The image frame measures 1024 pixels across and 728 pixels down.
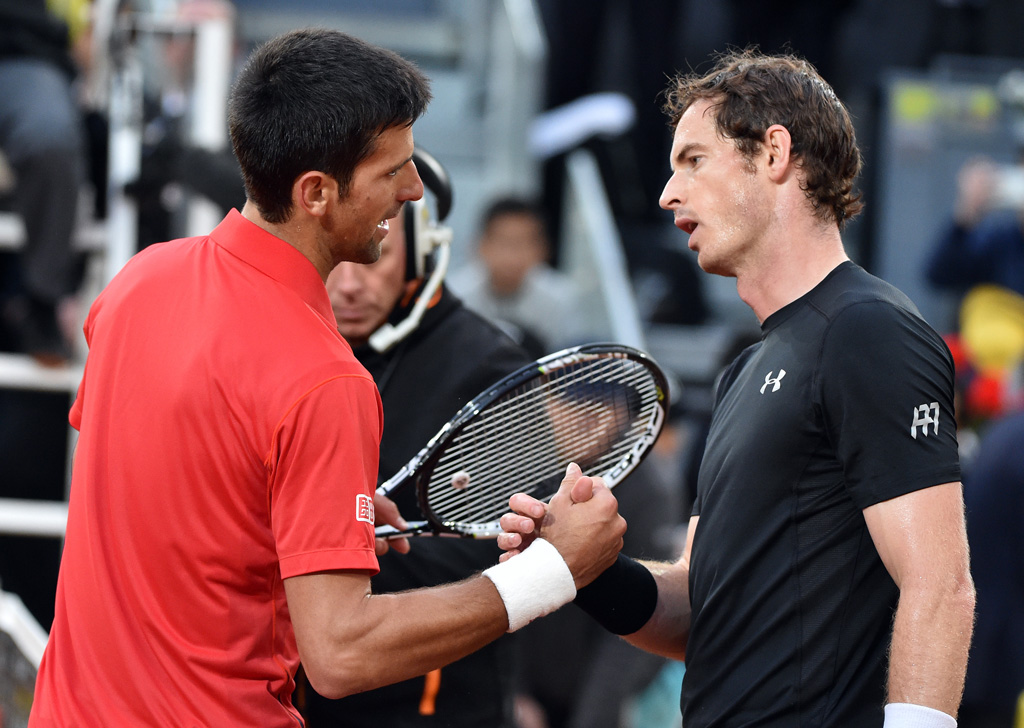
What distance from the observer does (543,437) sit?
253 cm

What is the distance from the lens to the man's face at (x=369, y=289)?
2754mm

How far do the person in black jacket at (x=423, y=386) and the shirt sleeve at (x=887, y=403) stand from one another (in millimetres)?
956

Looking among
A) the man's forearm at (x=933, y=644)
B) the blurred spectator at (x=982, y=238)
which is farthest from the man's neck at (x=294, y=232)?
the blurred spectator at (x=982, y=238)

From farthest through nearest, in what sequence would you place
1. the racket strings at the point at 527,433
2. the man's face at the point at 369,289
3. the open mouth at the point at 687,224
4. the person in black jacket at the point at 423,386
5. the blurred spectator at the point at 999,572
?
the blurred spectator at the point at 999,572, the man's face at the point at 369,289, the person in black jacket at the point at 423,386, the racket strings at the point at 527,433, the open mouth at the point at 687,224

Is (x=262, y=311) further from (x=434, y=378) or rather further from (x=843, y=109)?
(x=843, y=109)

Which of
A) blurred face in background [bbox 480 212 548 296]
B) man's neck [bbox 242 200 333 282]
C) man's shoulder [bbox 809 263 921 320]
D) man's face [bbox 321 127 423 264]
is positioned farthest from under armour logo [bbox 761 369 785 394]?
blurred face in background [bbox 480 212 548 296]

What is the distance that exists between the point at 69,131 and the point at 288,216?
2.75 meters

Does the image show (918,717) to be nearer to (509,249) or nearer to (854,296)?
(854,296)

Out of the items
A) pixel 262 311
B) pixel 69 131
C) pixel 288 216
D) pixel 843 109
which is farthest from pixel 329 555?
pixel 69 131

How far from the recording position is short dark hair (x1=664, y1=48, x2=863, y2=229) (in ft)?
7.20

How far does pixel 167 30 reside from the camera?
4.96 meters

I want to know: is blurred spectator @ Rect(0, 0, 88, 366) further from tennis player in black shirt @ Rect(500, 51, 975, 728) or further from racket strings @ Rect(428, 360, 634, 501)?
tennis player in black shirt @ Rect(500, 51, 975, 728)

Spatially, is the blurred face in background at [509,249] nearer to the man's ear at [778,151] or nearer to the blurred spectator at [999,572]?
the blurred spectator at [999,572]

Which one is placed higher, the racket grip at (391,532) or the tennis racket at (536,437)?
the tennis racket at (536,437)
